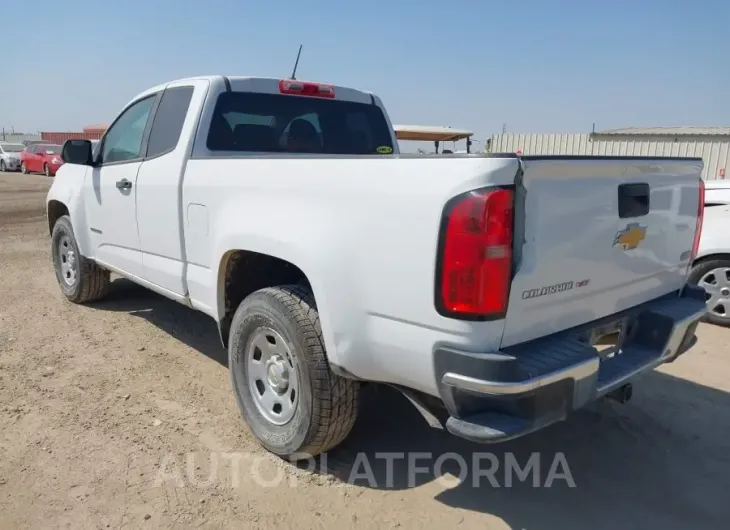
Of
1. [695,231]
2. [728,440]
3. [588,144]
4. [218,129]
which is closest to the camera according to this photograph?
[695,231]

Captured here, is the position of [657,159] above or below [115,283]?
above

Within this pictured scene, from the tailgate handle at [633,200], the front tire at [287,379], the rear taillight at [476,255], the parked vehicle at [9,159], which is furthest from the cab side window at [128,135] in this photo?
the parked vehicle at [9,159]

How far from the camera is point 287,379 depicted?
3037mm

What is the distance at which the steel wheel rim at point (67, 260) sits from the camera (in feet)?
18.4

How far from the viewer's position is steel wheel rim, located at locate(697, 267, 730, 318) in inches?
216

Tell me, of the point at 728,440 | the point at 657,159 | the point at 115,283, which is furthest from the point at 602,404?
the point at 115,283

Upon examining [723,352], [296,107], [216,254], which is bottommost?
[723,352]

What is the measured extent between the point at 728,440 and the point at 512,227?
2.40 meters

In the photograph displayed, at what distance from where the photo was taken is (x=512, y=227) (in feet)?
7.01

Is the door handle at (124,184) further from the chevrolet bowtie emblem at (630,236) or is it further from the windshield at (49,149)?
the windshield at (49,149)

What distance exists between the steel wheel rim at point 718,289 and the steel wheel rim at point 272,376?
434cm

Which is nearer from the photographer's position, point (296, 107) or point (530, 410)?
point (530, 410)

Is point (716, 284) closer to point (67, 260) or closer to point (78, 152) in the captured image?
point (78, 152)

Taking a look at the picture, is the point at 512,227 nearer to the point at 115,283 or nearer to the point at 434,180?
the point at 434,180
